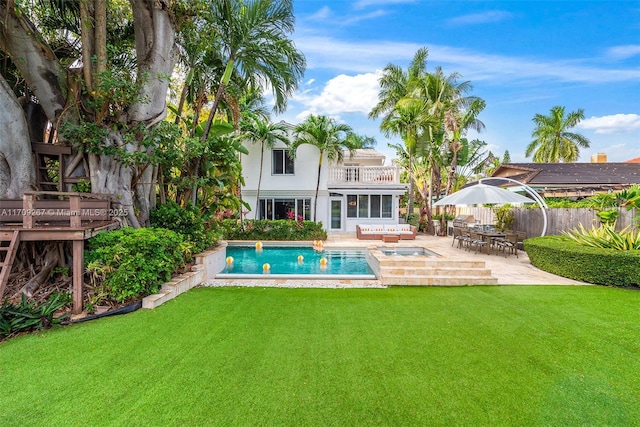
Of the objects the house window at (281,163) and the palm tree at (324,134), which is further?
the house window at (281,163)

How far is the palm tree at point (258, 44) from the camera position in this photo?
890 centimetres

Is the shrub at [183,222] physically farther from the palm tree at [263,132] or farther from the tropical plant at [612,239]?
the tropical plant at [612,239]

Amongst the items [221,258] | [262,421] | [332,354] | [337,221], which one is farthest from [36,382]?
[337,221]

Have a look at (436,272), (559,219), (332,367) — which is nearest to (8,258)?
(332,367)

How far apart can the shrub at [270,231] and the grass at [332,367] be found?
35.1ft

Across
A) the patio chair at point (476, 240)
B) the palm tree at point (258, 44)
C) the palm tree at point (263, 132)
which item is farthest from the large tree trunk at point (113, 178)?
the patio chair at point (476, 240)

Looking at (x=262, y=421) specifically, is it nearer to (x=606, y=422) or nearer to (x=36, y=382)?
(x=36, y=382)

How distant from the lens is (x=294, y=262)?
1240 centimetres

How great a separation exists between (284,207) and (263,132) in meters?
5.12

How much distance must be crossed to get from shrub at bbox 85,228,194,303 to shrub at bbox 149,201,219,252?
1.88m

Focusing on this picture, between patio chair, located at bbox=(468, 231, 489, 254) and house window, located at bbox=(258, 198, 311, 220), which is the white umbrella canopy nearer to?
patio chair, located at bbox=(468, 231, 489, 254)

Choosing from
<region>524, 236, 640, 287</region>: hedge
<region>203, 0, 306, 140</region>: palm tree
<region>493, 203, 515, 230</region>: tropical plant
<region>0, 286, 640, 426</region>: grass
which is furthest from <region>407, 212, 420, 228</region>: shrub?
<region>0, 286, 640, 426</region>: grass

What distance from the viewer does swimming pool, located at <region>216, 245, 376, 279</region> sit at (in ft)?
33.0

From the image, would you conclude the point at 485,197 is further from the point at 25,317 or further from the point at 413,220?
the point at 25,317
